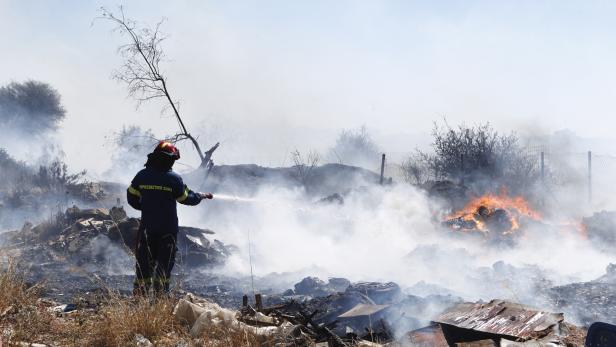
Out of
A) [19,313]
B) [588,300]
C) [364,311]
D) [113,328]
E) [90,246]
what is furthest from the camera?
[90,246]

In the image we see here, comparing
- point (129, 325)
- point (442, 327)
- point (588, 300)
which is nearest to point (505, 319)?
point (442, 327)

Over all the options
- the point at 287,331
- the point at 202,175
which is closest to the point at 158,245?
the point at 287,331

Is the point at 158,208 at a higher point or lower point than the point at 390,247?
higher

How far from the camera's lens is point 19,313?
15.5ft

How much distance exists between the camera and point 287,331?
4.28m

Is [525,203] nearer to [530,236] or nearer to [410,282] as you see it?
[530,236]

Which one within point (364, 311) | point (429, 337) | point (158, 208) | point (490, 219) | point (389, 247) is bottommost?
point (389, 247)

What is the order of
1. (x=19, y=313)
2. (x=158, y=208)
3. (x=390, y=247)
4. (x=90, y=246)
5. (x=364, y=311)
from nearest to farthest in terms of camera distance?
(x=19, y=313) < (x=158, y=208) < (x=364, y=311) < (x=90, y=246) < (x=390, y=247)

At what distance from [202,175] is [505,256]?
10.8 metres

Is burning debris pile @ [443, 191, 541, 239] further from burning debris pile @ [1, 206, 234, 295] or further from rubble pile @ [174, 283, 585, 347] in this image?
rubble pile @ [174, 283, 585, 347]

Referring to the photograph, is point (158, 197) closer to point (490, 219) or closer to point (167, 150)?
point (167, 150)

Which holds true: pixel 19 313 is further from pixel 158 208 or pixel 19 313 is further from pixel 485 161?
pixel 485 161

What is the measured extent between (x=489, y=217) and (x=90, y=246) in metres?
11.2

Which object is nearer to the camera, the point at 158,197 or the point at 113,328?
the point at 113,328
